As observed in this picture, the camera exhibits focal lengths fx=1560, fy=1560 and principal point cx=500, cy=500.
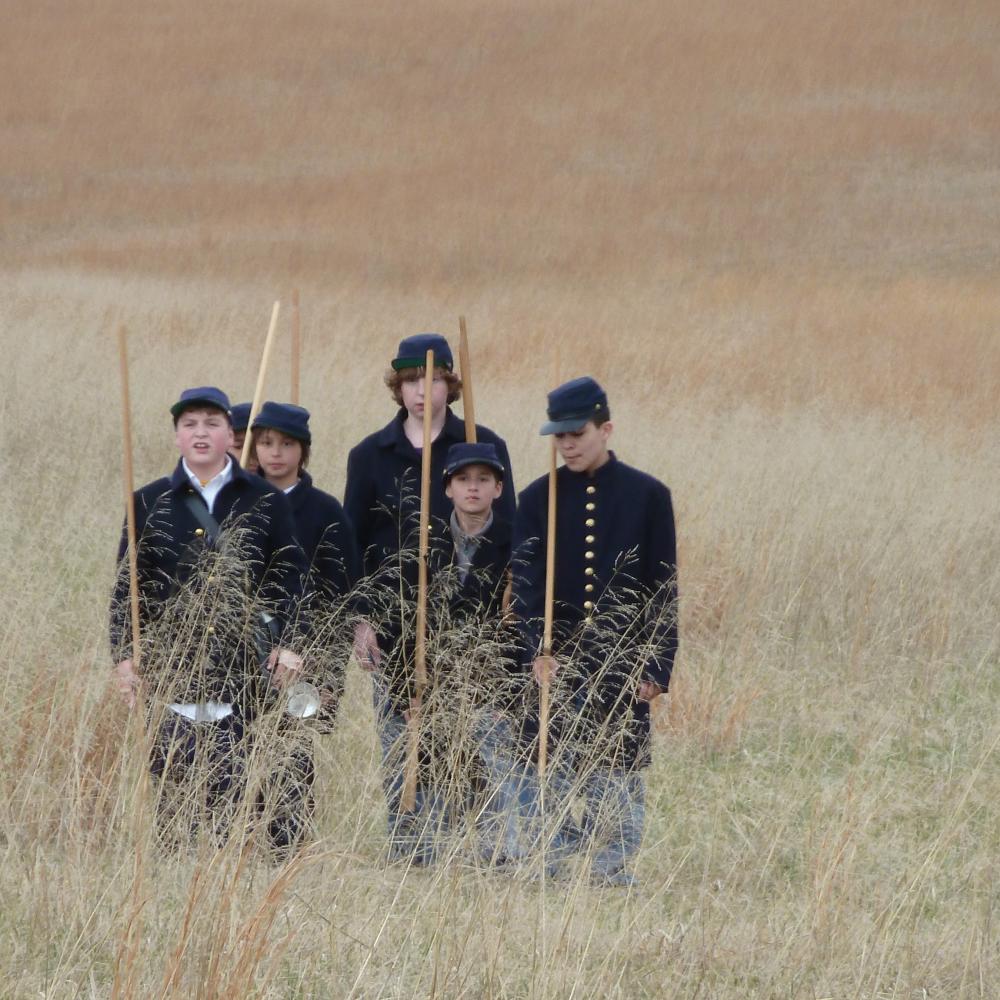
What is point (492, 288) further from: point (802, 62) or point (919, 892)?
point (919, 892)

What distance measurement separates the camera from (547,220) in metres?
28.6

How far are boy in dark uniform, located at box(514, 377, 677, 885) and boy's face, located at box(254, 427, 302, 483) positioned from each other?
722 mm

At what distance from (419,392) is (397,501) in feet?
1.22

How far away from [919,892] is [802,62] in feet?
114

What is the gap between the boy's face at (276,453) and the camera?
187 inches

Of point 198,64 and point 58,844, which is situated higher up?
point 198,64

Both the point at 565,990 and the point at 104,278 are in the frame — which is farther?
the point at 104,278

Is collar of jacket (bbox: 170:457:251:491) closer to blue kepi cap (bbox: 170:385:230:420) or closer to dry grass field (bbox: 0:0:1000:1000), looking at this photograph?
blue kepi cap (bbox: 170:385:230:420)

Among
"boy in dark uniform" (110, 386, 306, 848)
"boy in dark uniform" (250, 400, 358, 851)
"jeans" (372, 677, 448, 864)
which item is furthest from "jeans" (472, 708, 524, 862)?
"boy in dark uniform" (110, 386, 306, 848)

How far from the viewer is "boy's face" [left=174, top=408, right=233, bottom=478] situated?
4.28 metres

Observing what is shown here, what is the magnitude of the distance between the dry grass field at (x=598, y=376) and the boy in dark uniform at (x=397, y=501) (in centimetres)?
32

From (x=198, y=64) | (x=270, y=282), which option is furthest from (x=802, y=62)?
(x=270, y=282)

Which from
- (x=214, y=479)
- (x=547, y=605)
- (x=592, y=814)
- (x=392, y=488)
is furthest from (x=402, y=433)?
(x=592, y=814)

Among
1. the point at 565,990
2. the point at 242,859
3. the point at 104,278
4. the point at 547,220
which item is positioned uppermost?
the point at 547,220
